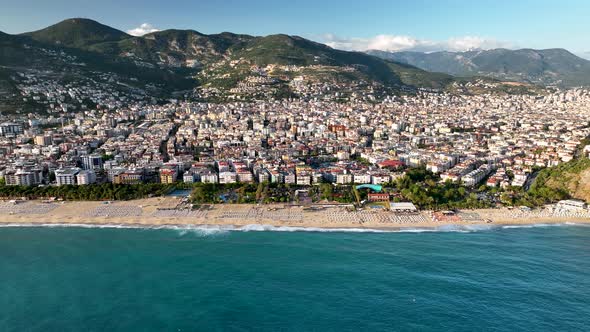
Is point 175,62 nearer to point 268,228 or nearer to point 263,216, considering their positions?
point 263,216

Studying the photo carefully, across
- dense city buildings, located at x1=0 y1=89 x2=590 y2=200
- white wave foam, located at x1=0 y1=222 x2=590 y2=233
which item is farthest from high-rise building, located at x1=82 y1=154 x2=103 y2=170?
white wave foam, located at x1=0 y1=222 x2=590 y2=233

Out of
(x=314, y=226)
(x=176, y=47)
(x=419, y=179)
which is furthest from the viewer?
(x=176, y=47)

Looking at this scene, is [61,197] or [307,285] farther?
[61,197]

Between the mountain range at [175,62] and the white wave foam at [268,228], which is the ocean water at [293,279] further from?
the mountain range at [175,62]

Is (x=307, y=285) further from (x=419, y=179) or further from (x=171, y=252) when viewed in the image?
(x=419, y=179)

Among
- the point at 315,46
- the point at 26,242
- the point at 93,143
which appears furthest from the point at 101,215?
the point at 315,46
